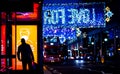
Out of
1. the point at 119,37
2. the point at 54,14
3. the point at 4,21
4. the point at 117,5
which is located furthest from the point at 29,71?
the point at 119,37

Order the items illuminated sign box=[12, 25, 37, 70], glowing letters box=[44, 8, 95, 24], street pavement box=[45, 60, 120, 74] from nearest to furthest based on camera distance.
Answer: illuminated sign box=[12, 25, 37, 70] < street pavement box=[45, 60, 120, 74] < glowing letters box=[44, 8, 95, 24]

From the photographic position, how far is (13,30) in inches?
735

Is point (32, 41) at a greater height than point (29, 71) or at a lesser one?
greater

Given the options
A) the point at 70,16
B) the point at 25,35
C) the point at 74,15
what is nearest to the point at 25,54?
the point at 25,35

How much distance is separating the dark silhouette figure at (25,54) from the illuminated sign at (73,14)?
25.7 metres

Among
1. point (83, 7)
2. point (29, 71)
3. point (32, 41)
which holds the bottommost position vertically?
point (29, 71)

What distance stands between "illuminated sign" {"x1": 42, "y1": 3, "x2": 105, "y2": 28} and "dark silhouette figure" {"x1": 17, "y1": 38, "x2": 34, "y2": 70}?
2570cm

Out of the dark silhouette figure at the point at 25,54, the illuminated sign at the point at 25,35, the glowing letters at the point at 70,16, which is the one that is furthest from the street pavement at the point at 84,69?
the dark silhouette figure at the point at 25,54

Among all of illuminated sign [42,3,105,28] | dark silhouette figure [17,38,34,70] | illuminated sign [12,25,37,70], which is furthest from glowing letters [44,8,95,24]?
dark silhouette figure [17,38,34,70]

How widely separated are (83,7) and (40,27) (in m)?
26.1

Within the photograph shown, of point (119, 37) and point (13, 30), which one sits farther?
point (119, 37)

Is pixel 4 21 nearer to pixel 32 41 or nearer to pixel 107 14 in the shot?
pixel 32 41

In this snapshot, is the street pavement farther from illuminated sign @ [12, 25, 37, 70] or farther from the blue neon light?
illuminated sign @ [12, 25, 37, 70]

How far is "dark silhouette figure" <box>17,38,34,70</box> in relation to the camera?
18038 mm
